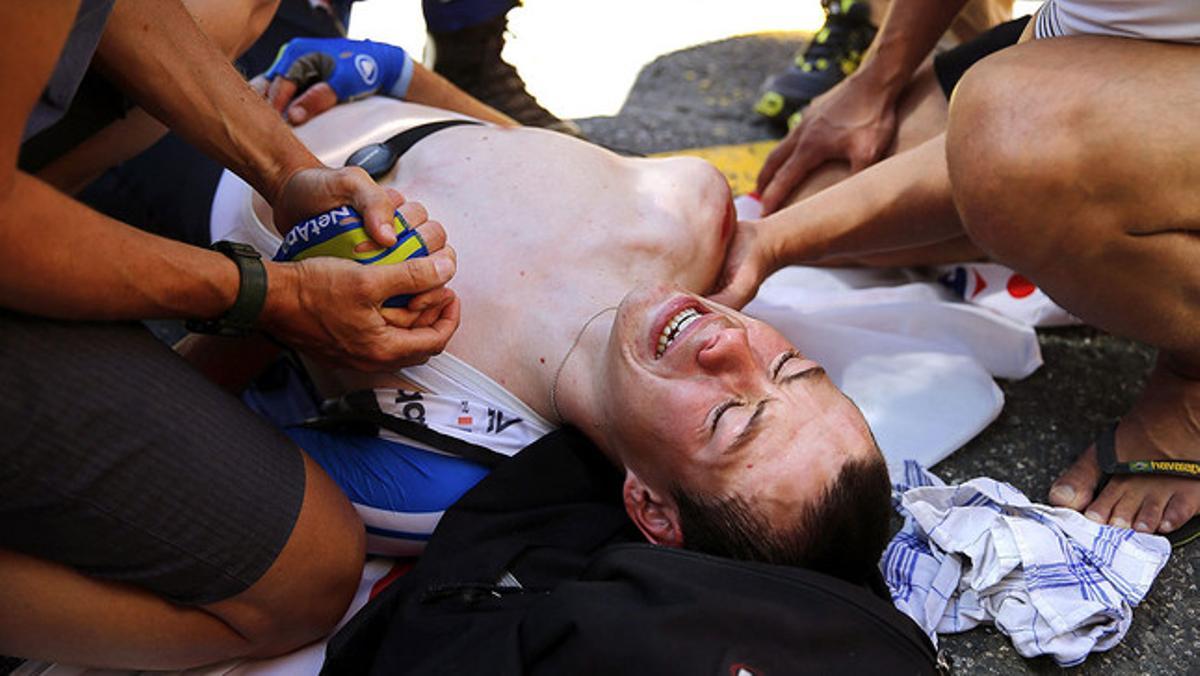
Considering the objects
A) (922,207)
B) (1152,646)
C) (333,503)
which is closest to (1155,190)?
(922,207)

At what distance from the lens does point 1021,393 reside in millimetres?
2613

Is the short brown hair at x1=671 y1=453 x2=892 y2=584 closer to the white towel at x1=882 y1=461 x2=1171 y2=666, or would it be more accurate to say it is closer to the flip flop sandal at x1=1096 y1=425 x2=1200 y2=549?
the white towel at x1=882 y1=461 x2=1171 y2=666

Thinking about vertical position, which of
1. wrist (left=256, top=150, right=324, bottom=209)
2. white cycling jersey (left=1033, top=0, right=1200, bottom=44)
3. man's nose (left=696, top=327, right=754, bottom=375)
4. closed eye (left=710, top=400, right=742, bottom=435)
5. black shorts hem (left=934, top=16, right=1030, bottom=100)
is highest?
Result: white cycling jersey (left=1033, top=0, right=1200, bottom=44)

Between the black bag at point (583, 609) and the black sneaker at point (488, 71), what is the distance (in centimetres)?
150

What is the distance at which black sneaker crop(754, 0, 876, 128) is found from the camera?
3461 millimetres

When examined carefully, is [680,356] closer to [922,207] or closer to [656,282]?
[656,282]

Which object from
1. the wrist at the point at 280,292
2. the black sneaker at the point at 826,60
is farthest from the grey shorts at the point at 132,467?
the black sneaker at the point at 826,60

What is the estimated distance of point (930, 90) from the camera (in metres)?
2.80

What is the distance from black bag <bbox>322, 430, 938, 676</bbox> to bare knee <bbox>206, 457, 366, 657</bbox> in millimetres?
100

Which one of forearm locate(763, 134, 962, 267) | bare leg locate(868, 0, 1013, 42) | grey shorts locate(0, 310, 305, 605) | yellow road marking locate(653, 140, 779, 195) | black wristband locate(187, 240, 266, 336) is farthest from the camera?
yellow road marking locate(653, 140, 779, 195)

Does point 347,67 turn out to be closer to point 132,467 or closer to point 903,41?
point 132,467

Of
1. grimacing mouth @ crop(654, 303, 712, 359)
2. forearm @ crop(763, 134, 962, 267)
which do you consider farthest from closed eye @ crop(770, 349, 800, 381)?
forearm @ crop(763, 134, 962, 267)

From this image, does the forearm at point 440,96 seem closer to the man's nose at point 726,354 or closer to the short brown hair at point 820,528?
the man's nose at point 726,354

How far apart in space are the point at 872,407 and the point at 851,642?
96cm
